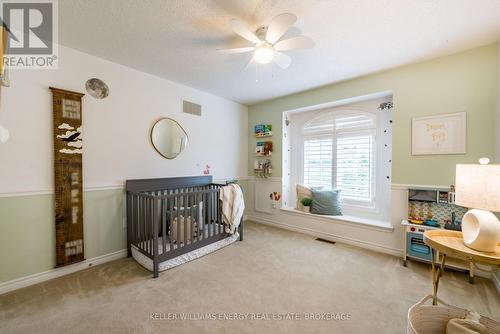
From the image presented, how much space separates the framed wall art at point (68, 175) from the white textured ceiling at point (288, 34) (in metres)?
0.64

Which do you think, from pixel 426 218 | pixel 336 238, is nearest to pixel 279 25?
pixel 426 218

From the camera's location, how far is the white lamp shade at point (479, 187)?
126 centimetres

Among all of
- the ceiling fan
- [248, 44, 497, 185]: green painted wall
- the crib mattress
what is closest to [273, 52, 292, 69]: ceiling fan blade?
the ceiling fan

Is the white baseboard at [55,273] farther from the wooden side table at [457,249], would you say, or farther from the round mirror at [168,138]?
the wooden side table at [457,249]

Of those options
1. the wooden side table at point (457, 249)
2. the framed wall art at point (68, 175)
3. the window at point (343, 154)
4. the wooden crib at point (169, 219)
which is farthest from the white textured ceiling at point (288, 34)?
the wooden side table at point (457, 249)

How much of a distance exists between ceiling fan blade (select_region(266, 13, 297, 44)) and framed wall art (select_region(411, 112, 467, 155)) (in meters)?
2.03

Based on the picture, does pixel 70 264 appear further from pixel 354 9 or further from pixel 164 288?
pixel 354 9

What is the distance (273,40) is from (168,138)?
2004 mm

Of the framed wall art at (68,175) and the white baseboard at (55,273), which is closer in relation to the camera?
the white baseboard at (55,273)

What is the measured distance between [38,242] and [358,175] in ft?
13.2

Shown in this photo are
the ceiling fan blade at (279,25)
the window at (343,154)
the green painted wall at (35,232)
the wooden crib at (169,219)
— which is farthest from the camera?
the window at (343,154)

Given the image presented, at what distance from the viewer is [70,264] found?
2.13 meters

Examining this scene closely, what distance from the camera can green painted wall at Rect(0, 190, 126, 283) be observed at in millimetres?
1834

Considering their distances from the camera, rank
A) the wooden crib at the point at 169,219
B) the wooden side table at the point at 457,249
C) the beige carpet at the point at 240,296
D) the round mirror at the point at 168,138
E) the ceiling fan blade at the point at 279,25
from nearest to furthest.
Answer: the wooden side table at the point at 457,249
the ceiling fan blade at the point at 279,25
the beige carpet at the point at 240,296
the wooden crib at the point at 169,219
the round mirror at the point at 168,138
